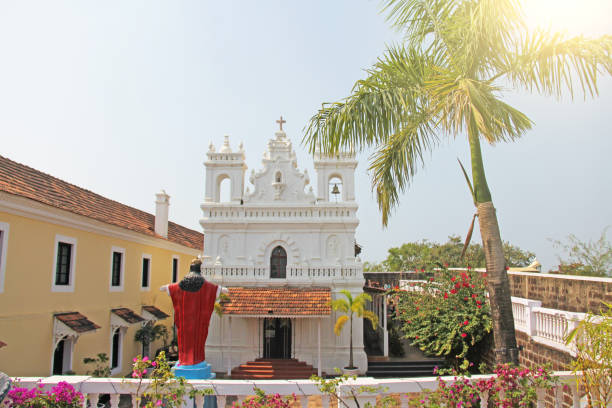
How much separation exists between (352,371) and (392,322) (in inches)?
224

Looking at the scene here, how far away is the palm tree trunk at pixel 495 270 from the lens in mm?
4953

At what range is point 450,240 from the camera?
122ft

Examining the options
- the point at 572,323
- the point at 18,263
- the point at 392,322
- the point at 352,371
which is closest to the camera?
the point at 572,323

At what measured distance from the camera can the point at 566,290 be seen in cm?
722

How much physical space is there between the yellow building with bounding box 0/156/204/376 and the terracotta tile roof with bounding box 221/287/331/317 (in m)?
3.63

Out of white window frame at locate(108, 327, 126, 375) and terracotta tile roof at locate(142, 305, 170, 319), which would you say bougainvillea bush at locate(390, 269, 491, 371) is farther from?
terracotta tile roof at locate(142, 305, 170, 319)

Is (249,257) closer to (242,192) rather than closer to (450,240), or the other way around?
(242,192)

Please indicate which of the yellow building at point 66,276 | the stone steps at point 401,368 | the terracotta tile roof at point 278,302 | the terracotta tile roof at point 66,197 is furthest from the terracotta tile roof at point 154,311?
the stone steps at point 401,368

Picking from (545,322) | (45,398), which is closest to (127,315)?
(45,398)

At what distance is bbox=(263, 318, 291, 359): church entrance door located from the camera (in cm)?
1362

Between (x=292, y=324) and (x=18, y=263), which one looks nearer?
(x=18, y=263)

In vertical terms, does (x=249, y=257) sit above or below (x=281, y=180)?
below

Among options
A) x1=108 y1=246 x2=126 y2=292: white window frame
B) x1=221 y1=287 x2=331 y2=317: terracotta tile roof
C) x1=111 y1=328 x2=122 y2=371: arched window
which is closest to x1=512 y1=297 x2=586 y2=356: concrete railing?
x1=221 y1=287 x2=331 y2=317: terracotta tile roof

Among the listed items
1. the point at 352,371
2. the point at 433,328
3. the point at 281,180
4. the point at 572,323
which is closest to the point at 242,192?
the point at 281,180
